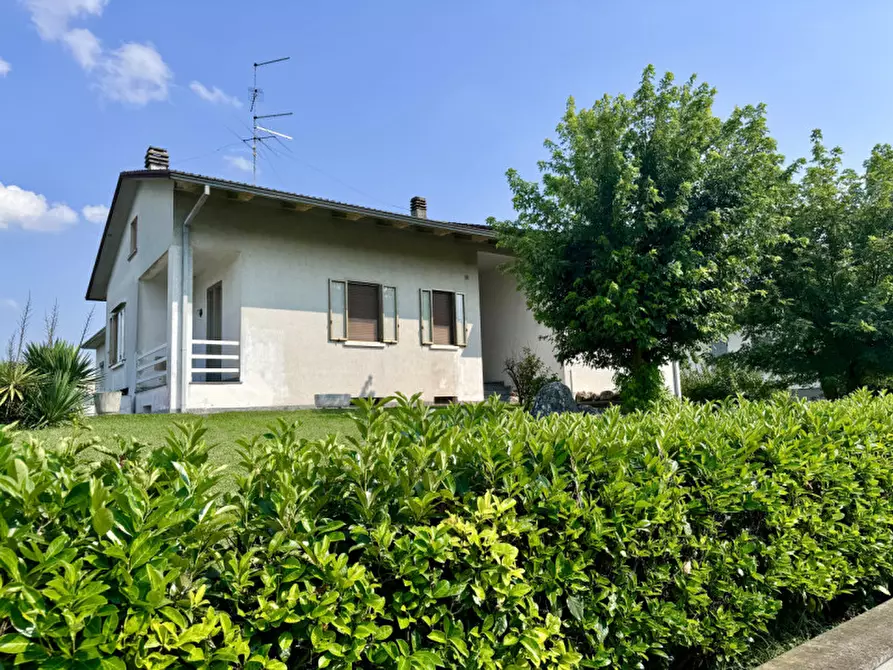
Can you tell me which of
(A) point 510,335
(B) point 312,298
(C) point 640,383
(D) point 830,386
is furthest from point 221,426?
(D) point 830,386

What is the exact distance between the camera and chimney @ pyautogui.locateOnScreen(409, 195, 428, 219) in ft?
62.8

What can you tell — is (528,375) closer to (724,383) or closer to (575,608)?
(724,383)

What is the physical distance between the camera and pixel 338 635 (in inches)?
70.4

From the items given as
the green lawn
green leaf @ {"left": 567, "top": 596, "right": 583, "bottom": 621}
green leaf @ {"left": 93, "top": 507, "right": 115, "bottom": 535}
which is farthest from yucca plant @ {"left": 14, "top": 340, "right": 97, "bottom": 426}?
green leaf @ {"left": 567, "top": 596, "right": 583, "bottom": 621}

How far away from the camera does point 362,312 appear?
1532cm

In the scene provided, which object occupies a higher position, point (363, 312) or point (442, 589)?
point (363, 312)

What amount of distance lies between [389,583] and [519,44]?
8.64 meters

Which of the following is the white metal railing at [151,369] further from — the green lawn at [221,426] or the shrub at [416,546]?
the shrub at [416,546]

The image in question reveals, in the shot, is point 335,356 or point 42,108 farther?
point 335,356

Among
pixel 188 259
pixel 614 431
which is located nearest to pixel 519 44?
pixel 614 431

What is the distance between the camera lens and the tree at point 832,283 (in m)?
14.0

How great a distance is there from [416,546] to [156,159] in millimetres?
17964

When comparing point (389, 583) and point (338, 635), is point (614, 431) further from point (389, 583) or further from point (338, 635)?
point (338, 635)

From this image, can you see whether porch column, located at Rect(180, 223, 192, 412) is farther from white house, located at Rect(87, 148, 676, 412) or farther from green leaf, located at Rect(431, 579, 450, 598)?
green leaf, located at Rect(431, 579, 450, 598)
